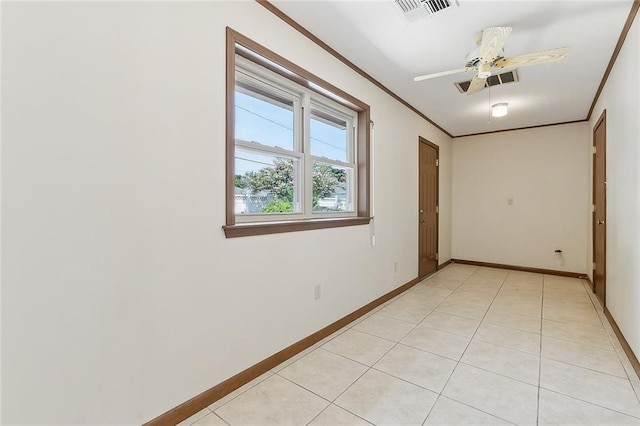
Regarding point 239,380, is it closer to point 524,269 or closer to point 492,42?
point 492,42

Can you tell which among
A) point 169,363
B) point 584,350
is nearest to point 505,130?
point 584,350

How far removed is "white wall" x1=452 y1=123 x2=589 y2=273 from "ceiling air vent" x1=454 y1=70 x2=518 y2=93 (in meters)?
2.43

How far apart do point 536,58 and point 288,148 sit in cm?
198

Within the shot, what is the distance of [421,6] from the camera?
2.08 meters

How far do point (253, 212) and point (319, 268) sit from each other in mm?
772

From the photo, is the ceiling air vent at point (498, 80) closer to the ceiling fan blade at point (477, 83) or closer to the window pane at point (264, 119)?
the ceiling fan blade at point (477, 83)

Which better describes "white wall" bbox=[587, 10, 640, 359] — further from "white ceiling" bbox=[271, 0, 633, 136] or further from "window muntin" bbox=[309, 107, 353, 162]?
"window muntin" bbox=[309, 107, 353, 162]

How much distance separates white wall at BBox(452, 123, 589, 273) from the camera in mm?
4875

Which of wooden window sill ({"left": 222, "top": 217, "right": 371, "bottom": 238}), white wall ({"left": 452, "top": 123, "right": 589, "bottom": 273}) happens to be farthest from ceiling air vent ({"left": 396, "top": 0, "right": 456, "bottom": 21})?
white wall ({"left": 452, "top": 123, "right": 589, "bottom": 273})

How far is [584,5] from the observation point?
2.07 metres

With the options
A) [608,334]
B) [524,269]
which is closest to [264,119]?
[608,334]

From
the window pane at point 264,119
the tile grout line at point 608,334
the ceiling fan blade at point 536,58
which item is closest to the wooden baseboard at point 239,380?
the window pane at point 264,119

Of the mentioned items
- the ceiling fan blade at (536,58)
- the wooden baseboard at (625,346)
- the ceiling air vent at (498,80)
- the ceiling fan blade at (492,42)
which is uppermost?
the ceiling air vent at (498,80)

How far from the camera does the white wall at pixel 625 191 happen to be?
2113 mm
